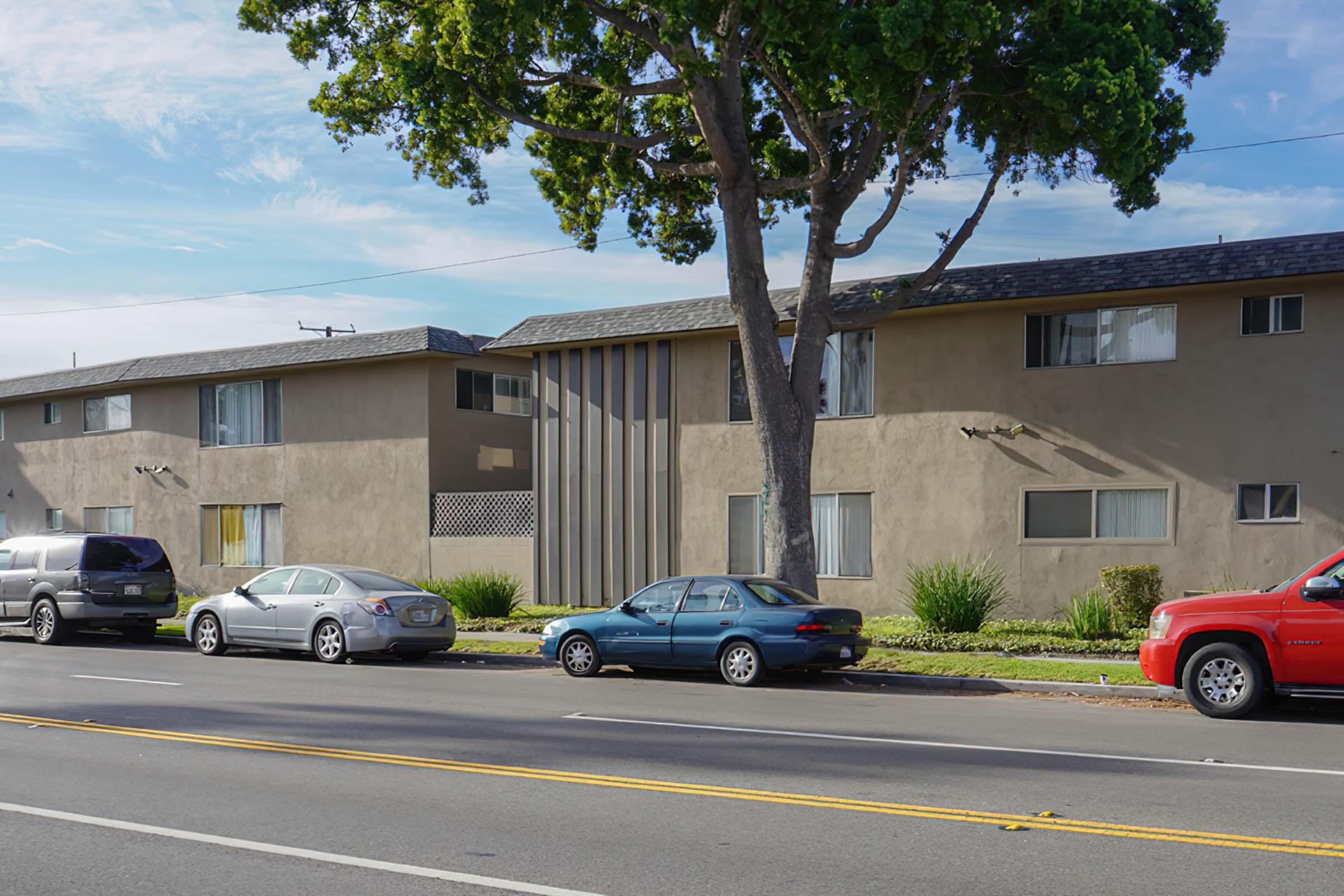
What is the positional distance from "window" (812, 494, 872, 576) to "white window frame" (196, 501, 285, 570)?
13.7 m

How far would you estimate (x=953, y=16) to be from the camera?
Result: 15.1 meters

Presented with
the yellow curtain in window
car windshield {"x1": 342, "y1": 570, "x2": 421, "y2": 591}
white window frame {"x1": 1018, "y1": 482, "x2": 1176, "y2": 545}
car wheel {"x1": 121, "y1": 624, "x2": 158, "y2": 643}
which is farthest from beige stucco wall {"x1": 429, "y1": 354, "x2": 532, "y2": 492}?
white window frame {"x1": 1018, "y1": 482, "x2": 1176, "y2": 545}

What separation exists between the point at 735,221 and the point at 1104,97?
5.59 metres

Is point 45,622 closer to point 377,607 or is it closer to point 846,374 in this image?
point 377,607

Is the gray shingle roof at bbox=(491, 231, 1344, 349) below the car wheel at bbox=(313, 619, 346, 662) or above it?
above

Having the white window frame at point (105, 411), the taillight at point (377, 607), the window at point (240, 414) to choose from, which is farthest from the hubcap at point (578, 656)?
the white window frame at point (105, 411)

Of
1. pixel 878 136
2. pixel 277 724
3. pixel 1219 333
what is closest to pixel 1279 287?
pixel 1219 333

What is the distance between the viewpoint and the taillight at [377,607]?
17.8 m

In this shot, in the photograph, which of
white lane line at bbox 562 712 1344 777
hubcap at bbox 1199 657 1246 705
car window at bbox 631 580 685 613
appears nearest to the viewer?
white lane line at bbox 562 712 1344 777

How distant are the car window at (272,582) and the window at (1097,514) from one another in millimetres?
11522

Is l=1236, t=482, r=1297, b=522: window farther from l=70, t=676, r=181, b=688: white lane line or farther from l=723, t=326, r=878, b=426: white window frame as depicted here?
l=70, t=676, r=181, b=688: white lane line

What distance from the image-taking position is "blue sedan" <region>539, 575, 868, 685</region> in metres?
14.9

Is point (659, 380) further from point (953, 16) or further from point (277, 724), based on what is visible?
point (277, 724)

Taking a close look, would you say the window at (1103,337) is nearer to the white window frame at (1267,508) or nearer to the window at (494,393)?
the white window frame at (1267,508)
